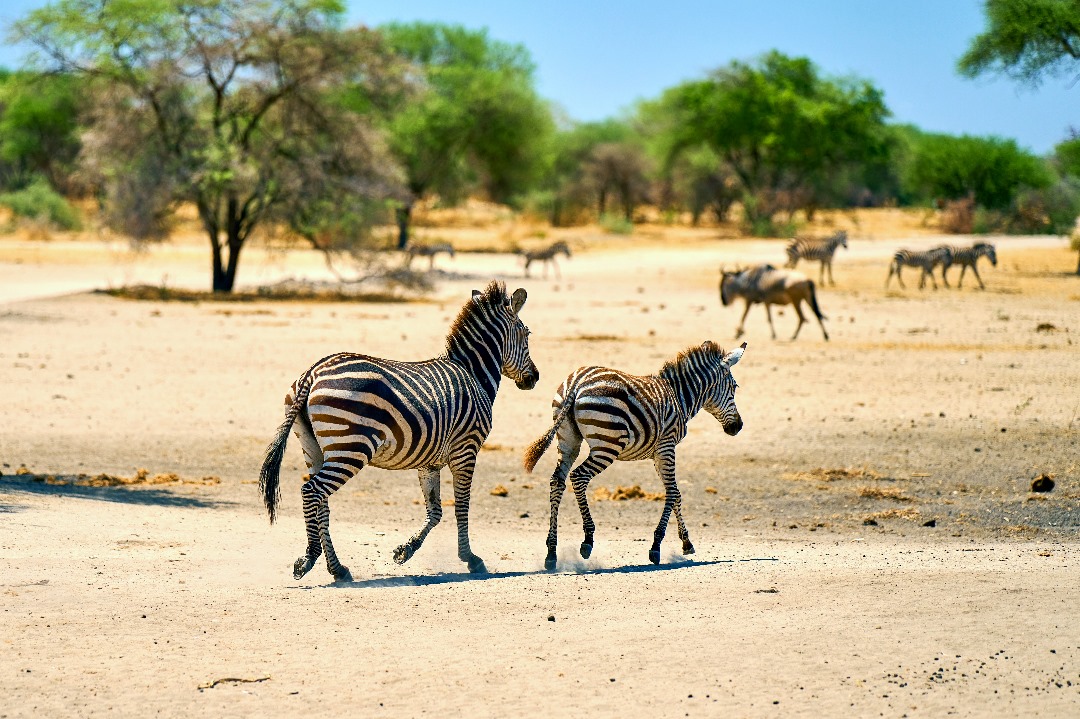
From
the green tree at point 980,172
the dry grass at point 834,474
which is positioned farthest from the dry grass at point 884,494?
the green tree at point 980,172

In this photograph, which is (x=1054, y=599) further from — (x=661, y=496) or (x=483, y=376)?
(x=661, y=496)

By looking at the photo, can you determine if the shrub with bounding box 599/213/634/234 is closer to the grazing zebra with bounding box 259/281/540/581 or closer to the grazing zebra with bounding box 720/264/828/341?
the grazing zebra with bounding box 720/264/828/341

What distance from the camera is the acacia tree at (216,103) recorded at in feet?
96.5

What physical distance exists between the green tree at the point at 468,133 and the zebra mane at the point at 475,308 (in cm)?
3801

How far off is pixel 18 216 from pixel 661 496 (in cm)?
4446

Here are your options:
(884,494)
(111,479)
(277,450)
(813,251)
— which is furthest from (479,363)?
(813,251)

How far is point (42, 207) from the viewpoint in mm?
51406

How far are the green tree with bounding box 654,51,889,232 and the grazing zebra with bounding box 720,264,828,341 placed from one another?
33854 millimetres

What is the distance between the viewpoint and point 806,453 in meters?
13.8

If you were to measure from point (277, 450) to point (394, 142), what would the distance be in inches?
1629

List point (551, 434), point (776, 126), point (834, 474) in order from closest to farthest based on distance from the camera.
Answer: point (551, 434), point (834, 474), point (776, 126)

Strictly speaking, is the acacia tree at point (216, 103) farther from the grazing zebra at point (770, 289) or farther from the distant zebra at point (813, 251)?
the distant zebra at point (813, 251)

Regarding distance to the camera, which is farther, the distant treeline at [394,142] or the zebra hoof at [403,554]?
the distant treeline at [394,142]

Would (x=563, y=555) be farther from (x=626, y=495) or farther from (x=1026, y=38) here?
(x=1026, y=38)
